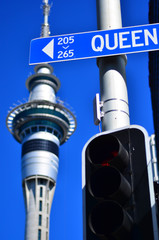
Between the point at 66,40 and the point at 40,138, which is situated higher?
the point at 40,138

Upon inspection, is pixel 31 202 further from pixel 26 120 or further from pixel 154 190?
pixel 154 190

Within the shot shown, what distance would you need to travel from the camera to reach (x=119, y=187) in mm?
4148

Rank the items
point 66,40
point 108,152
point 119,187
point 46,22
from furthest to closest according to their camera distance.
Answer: point 46,22 < point 66,40 < point 108,152 < point 119,187

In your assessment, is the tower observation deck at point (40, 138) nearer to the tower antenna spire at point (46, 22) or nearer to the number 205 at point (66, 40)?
the tower antenna spire at point (46, 22)

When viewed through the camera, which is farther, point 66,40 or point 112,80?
point 66,40

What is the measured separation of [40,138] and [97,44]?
100m

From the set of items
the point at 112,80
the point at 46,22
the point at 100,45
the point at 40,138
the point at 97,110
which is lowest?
the point at 97,110

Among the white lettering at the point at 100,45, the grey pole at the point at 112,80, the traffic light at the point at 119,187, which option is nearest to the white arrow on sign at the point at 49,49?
the white lettering at the point at 100,45

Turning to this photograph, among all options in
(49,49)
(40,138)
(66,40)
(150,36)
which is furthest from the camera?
(40,138)

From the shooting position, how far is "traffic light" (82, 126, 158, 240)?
4.00 metres

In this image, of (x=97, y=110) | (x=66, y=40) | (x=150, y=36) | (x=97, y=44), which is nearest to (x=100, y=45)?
(x=97, y=44)

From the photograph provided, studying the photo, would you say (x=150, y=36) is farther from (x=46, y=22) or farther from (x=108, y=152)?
(x=46, y=22)

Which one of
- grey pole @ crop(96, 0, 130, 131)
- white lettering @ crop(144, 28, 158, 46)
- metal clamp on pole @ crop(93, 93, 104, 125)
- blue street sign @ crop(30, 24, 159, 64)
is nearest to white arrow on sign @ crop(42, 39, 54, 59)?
blue street sign @ crop(30, 24, 159, 64)

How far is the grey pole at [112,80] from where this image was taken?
5.63m
